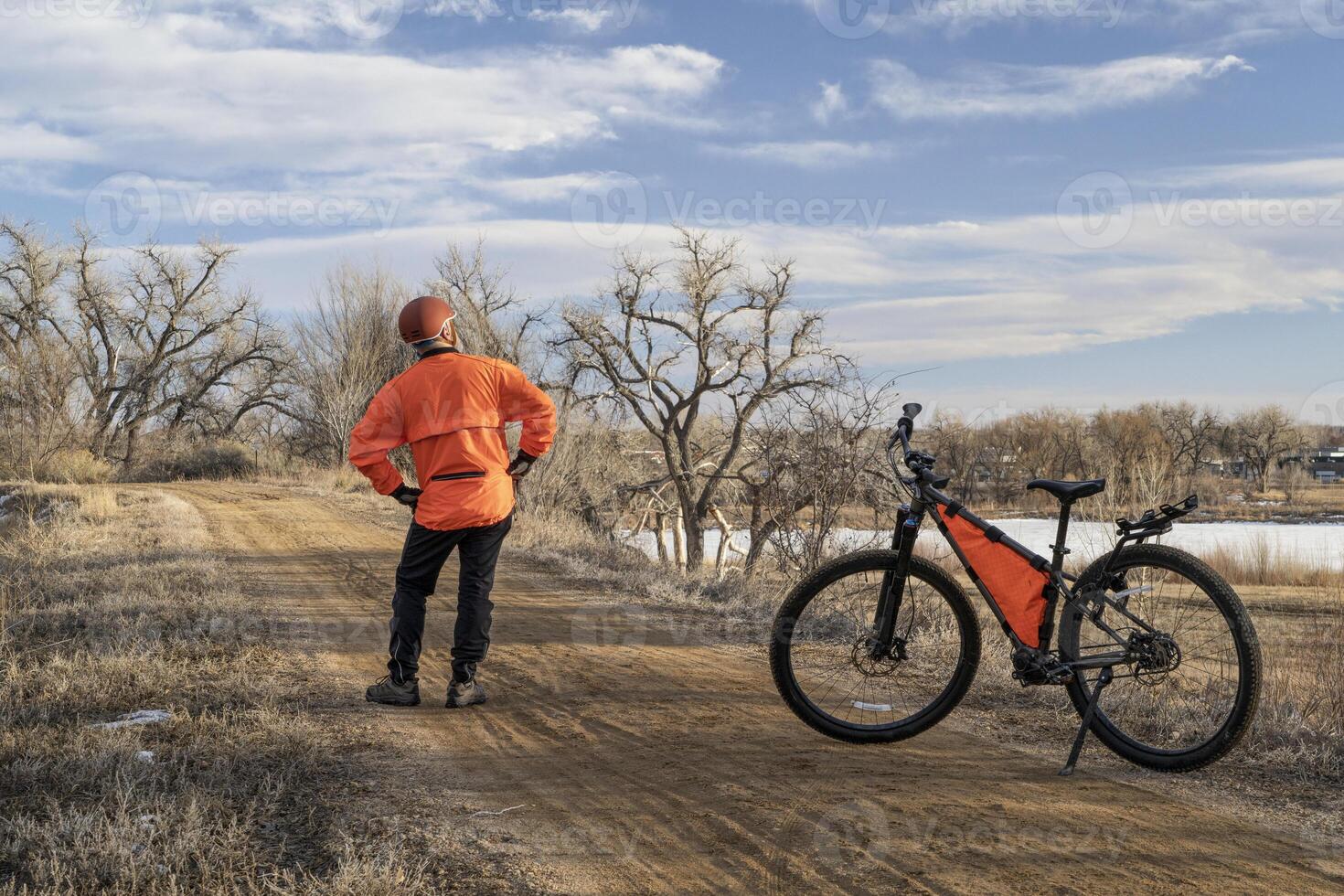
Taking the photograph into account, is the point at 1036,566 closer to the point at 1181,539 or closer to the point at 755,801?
the point at 755,801

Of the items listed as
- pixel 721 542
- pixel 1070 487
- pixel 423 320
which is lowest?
pixel 721 542

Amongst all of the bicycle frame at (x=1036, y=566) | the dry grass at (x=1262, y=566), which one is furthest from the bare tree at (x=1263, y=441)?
the bicycle frame at (x=1036, y=566)

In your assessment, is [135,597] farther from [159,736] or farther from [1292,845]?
[1292,845]

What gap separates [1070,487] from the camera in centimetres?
418

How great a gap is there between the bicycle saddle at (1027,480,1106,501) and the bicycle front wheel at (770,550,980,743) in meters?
0.60

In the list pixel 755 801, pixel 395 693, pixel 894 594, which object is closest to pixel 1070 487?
pixel 894 594

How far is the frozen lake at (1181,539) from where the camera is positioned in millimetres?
7859

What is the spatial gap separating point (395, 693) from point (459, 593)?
0.62m

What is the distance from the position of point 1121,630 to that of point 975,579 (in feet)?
2.11

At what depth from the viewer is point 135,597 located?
7.62 meters

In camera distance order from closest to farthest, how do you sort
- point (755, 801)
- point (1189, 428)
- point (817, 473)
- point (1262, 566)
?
1. point (755, 801)
2. point (817, 473)
3. point (1262, 566)
4. point (1189, 428)

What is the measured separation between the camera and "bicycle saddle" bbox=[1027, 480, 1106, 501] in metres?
4.05

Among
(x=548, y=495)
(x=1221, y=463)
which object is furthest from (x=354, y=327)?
(x=1221, y=463)

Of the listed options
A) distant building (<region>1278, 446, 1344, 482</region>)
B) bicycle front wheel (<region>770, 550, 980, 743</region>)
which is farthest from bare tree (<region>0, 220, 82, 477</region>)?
distant building (<region>1278, 446, 1344, 482</region>)
